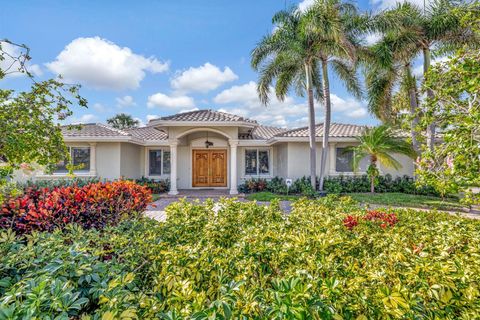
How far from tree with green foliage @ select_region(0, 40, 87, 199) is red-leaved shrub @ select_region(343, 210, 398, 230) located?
5.01 m

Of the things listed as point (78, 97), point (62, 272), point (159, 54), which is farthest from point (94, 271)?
point (159, 54)

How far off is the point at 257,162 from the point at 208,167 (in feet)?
11.5

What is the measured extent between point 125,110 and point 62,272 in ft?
125

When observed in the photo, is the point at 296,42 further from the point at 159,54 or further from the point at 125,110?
the point at 125,110

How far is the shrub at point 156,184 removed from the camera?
53.5 ft

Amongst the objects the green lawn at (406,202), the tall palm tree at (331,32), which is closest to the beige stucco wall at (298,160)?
the tall palm tree at (331,32)

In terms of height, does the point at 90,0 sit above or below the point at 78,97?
above

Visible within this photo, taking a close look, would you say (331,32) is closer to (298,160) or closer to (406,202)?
(298,160)

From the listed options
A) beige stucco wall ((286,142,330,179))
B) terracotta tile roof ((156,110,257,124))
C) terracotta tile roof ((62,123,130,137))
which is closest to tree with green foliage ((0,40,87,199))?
terracotta tile roof ((156,110,257,124))

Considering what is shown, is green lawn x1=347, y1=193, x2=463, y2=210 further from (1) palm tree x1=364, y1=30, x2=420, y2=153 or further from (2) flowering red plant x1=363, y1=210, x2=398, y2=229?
(2) flowering red plant x1=363, y1=210, x2=398, y2=229

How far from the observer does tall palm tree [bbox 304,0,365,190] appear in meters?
12.5

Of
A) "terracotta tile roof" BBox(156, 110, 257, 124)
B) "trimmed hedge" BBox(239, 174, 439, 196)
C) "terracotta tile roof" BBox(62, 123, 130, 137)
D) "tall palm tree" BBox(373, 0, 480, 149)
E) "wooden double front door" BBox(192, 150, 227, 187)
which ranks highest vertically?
"tall palm tree" BBox(373, 0, 480, 149)

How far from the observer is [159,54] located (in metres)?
14.0

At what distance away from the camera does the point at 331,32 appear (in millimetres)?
12359
